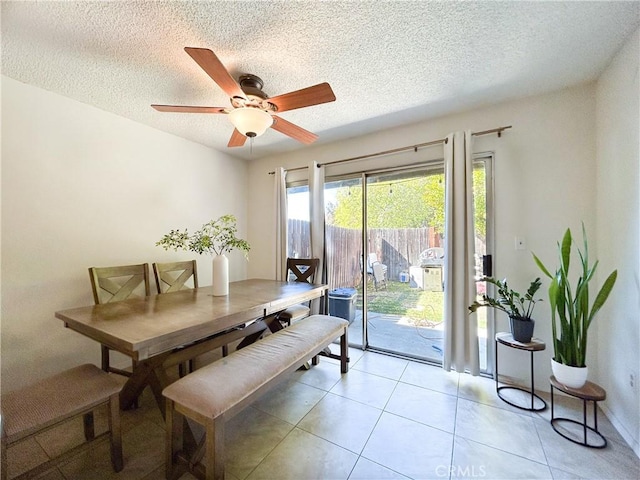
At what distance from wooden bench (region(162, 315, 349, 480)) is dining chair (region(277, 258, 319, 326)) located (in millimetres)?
861

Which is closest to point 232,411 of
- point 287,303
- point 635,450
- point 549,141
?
point 287,303

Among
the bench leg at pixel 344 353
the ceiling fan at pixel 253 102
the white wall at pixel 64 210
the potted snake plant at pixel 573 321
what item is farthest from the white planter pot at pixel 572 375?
the white wall at pixel 64 210

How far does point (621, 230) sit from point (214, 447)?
263 centimetres

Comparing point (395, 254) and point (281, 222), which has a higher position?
point (281, 222)

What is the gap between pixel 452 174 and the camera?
2.23m

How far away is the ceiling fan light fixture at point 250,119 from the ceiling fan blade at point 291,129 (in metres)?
0.12

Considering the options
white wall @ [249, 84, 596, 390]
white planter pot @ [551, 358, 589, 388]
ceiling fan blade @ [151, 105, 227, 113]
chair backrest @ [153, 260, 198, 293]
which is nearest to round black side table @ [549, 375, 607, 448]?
white planter pot @ [551, 358, 589, 388]

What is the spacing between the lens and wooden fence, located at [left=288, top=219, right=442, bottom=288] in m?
2.61

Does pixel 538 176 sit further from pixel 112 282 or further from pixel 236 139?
pixel 112 282

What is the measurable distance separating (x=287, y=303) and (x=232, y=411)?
90 cm

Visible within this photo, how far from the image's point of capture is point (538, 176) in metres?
2.05

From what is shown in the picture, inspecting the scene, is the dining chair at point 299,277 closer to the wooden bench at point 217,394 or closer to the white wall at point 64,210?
the wooden bench at point 217,394

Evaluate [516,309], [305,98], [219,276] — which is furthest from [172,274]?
Answer: [516,309]

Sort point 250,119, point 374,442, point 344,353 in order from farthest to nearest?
point 344,353
point 250,119
point 374,442
